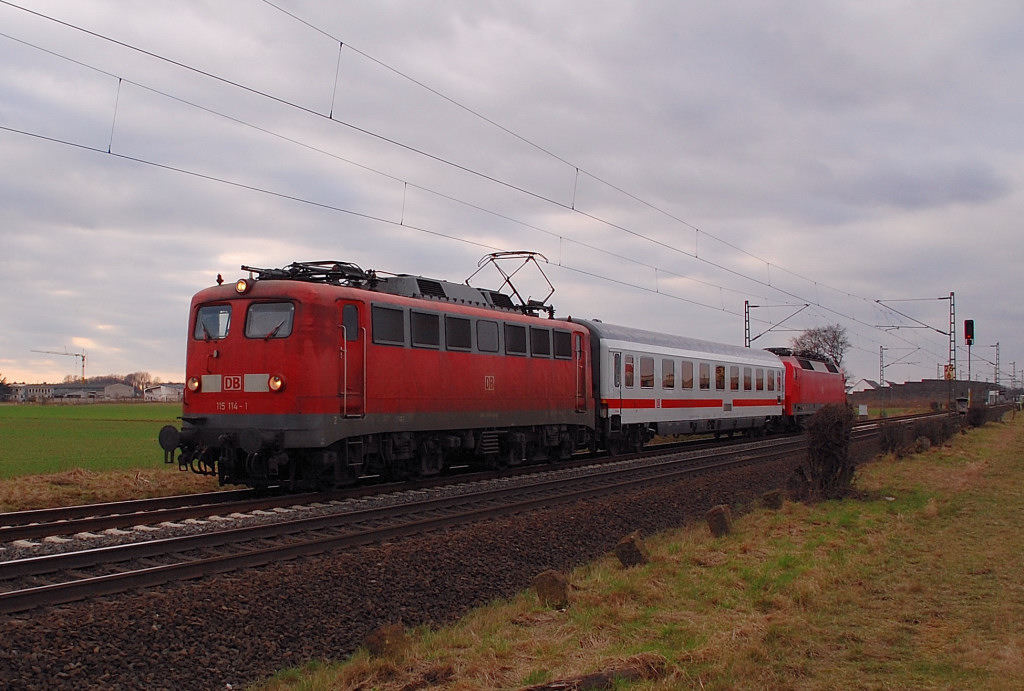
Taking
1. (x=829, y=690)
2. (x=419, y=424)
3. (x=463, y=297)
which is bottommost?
(x=829, y=690)

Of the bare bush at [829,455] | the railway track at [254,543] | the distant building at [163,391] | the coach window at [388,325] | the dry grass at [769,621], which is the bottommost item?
the dry grass at [769,621]

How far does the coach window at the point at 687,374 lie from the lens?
27.5 m

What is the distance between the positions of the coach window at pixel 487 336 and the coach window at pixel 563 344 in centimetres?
279

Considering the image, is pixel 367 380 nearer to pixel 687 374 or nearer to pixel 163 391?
pixel 687 374

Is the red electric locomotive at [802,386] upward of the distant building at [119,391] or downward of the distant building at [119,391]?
downward

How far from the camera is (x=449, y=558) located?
9.52m

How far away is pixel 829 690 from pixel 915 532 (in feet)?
22.7

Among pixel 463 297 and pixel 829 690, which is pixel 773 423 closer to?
pixel 463 297

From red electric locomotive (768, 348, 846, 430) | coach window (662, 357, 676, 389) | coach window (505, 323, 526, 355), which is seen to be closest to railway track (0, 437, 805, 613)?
coach window (505, 323, 526, 355)

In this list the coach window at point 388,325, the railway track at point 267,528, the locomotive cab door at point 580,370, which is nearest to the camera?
the railway track at point 267,528

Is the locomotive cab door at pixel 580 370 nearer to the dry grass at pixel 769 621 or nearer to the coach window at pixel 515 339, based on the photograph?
the coach window at pixel 515 339

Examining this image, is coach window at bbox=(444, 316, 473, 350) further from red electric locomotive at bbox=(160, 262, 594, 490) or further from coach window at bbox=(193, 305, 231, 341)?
coach window at bbox=(193, 305, 231, 341)

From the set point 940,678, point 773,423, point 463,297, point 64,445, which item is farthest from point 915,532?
point 64,445

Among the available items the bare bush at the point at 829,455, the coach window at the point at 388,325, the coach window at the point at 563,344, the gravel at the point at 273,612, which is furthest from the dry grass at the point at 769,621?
the coach window at the point at 563,344
